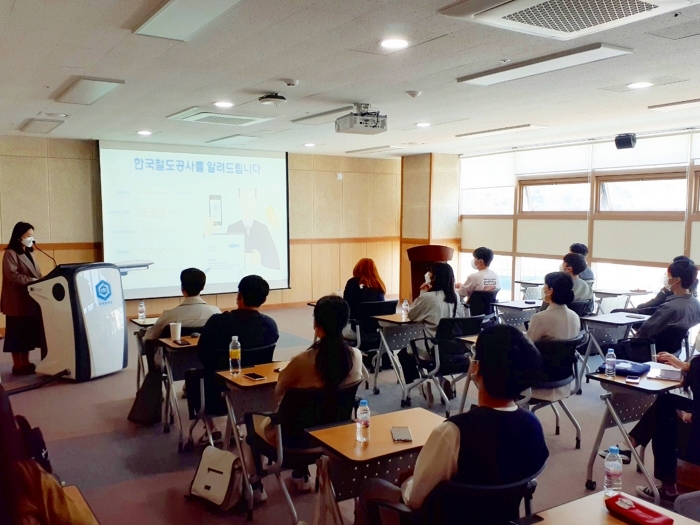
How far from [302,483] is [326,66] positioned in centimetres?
293

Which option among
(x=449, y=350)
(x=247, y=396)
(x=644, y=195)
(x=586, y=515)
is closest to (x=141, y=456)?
(x=247, y=396)

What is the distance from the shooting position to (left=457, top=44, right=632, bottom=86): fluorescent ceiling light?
3877mm

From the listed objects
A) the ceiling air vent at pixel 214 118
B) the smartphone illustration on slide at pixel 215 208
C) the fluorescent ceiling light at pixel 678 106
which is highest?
the fluorescent ceiling light at pixel 678 106

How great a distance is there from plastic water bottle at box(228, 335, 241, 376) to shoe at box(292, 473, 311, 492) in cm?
78

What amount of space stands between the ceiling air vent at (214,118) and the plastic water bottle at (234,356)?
11.2ft

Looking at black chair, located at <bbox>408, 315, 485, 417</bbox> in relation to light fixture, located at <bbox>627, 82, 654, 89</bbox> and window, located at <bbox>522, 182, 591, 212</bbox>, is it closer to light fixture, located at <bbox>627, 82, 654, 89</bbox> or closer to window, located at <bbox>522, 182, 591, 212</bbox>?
light fixture, located at <bbox>627, 82, 654, 89</bbox>

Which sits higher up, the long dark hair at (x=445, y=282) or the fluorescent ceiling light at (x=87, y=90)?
the fluorescent ceiling light at (x=87, y=90)

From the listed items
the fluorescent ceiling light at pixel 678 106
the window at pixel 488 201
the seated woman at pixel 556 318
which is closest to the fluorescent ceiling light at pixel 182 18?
the seated woman at pixel 556 318

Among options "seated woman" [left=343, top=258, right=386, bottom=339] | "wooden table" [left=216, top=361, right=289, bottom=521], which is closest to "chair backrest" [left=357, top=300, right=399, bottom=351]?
"seated woman" [left=343, top=258, right=386, bottom=339]

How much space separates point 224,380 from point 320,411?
0.76 metres

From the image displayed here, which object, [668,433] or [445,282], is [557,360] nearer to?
[668,433]

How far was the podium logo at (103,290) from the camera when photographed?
6090 millimetres

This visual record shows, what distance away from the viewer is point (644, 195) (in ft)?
26.3

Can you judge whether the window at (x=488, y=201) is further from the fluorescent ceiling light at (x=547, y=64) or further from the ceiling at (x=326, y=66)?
the fluorescent ceiling light at (x=547, y=64)
